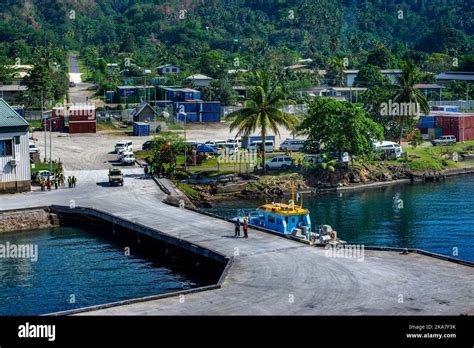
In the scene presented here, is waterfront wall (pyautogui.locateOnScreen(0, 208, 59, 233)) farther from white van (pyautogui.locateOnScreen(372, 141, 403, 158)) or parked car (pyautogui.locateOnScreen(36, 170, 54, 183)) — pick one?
white van (pyautogui.locateOnScreen(372, 141, 403, 158))

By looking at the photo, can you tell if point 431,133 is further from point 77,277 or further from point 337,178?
point 77,277

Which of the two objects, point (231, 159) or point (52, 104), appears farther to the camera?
point (52, 104)

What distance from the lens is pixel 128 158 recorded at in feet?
332

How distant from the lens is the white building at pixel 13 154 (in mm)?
84312

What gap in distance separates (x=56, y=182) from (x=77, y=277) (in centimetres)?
2884

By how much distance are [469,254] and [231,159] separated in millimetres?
43145

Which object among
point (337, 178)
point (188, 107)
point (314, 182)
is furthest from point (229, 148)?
point (188, 107)

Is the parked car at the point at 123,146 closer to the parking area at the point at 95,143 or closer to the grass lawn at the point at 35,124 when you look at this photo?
the parking area at the point at 95,143

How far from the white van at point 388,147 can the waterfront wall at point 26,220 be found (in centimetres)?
4608

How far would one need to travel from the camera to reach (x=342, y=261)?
5619 cm

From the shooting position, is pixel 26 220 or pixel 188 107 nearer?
pixel 26 220

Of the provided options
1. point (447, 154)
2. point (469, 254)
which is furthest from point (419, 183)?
point (469, 254)
